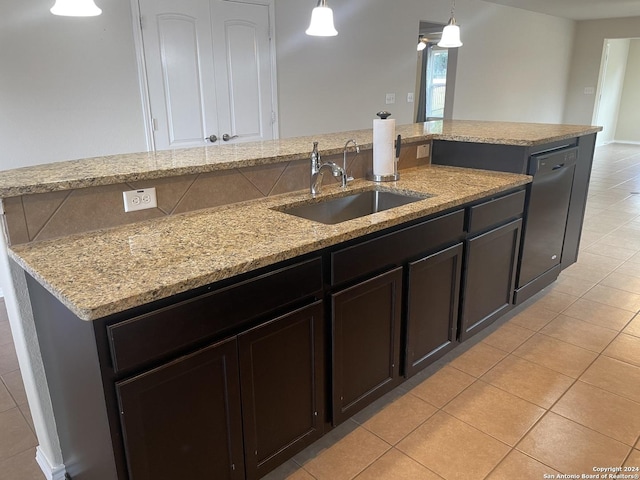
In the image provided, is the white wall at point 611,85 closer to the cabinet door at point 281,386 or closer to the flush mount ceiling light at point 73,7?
the cabinet door at point 281,386

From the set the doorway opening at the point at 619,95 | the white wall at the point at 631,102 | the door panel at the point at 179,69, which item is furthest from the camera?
the white wall at the point at 631,102

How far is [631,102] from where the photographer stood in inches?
428

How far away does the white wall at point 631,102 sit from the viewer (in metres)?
10.6

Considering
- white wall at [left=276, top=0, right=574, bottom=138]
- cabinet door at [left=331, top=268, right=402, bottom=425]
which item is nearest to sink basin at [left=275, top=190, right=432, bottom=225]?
cabinet door at [left=331, top=268, right=402, bottom=425]

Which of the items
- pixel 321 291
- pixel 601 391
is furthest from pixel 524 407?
pixel 321 291

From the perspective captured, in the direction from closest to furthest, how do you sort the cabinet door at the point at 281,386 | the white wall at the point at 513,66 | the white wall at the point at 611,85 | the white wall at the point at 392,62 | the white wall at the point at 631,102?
the cabinet door at the point at 281,386 < the white wall at the point at 392,62 < the white wall at the point at 513,66 < the white wall at the point at 611,85 < the white wall at the point at 631,102

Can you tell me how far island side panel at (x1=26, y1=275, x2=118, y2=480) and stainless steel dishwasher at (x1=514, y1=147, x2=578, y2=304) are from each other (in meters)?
2.40

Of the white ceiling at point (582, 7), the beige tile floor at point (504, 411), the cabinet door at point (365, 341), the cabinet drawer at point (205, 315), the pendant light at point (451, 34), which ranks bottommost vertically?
Answer: the beige tile floor at point (504, 411)

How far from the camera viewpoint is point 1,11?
2963mm

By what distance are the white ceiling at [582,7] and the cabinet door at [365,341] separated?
6.47 meters

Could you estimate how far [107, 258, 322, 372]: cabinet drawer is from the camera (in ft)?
4.00

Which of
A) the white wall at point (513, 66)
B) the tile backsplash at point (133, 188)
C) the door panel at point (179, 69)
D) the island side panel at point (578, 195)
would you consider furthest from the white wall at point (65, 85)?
the white wall at point (513, 66)

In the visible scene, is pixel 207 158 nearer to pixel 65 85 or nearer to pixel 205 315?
pixel 205 315

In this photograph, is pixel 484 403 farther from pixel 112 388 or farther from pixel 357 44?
pixel 357 44
